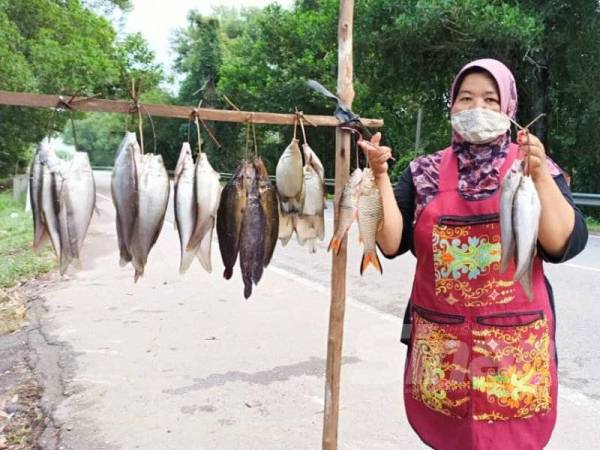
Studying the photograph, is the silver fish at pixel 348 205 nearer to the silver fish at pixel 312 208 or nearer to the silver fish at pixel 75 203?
the silver fish at pixel 312 208

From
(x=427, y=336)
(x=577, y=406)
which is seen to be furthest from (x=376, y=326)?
(x=427, y=336)

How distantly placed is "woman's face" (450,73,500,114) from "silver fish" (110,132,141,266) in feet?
3.73

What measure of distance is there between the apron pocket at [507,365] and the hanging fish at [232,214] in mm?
939

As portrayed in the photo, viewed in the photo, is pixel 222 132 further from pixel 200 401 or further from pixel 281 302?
pixel 200 401

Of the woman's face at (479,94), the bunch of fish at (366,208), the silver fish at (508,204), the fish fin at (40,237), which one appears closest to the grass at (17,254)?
the fish fin at (40,237)

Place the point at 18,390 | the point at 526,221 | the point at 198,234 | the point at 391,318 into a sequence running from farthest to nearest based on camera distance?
1. the point at 391,318
2. the point at 18,390
3. the point at 198,234
4. the point at 526,221

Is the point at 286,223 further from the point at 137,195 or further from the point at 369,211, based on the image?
the point at 137,195

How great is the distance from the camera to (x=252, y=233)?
7.03ft

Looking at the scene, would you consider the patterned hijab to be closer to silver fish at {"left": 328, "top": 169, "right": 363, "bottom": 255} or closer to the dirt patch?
silver fish at {"left": 328, "top": 169, "right": 363, "bottom": 255}

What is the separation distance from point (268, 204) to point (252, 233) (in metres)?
0.13

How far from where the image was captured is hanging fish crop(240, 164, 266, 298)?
212 cm

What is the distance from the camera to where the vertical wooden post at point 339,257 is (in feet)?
7.48

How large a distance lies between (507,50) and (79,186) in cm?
1188

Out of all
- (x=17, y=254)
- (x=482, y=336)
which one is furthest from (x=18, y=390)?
(x=17, y=254)
